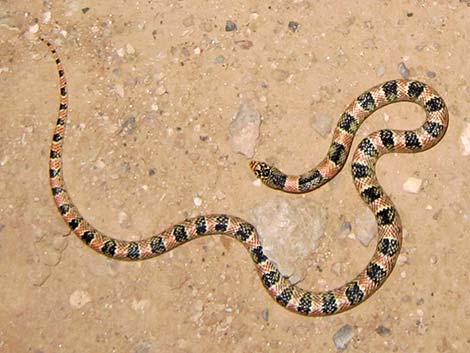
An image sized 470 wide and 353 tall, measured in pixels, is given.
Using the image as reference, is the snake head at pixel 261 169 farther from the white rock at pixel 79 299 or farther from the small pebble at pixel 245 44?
the white rock at pixel 79 299

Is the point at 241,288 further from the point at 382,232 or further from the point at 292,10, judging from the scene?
the point at 292,10

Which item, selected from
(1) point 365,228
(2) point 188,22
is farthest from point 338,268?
(2) point 188,22

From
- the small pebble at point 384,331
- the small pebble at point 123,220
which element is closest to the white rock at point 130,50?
the small pebble at point 123,220

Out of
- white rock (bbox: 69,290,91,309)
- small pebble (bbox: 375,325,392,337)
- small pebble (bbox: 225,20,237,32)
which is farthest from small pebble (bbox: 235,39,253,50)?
small pebble (bbox: 375,325,392,337)

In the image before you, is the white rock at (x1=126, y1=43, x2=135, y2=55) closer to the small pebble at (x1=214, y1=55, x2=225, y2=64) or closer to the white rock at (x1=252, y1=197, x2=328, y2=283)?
the small pebble at (x1=214, y1=55, x2=225, y2=64)

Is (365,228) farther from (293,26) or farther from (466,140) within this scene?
(293,26)

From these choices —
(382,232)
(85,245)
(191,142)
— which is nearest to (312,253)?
(382,232)
